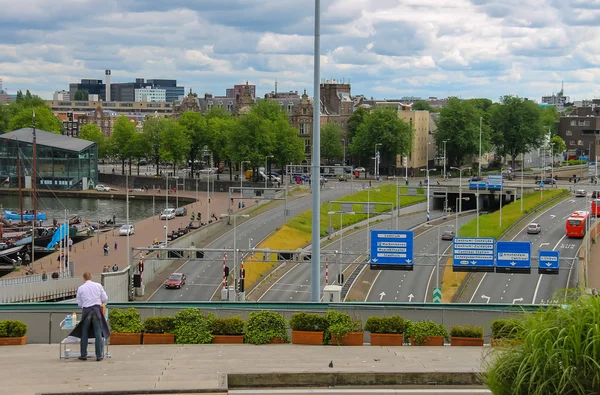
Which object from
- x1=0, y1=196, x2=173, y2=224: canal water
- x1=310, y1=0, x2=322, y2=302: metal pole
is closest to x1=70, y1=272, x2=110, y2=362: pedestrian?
x1=310, y1=0, x2=322, y2=302: metal pole

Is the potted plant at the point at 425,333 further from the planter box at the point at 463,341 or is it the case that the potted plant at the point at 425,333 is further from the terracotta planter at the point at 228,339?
the terracotta planter at the point at 228,339

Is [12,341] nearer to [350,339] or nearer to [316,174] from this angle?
[350,339]

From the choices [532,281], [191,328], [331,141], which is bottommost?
[532,281]

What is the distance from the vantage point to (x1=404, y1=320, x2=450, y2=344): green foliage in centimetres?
1691

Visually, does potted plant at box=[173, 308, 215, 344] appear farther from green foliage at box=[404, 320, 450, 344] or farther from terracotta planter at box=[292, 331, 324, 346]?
green foliage at box=[404, 320, 450, 344]

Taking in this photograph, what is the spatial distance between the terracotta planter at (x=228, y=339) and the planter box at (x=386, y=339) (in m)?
2.57

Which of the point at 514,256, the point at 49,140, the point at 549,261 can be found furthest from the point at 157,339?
the point at 49,140

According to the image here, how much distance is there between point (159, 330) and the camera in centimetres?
1667

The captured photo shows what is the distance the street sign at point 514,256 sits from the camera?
135ft

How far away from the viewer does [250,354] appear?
15.6m

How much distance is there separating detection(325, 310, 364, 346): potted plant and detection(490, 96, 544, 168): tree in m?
117

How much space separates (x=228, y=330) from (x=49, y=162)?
10487 cm

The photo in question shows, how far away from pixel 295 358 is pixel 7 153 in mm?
109161

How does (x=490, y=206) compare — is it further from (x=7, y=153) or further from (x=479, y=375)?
(x=479, y=375)
